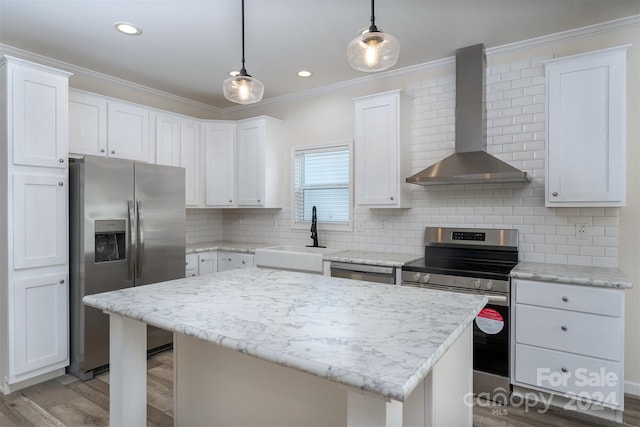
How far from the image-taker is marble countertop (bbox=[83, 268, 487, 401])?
3.00 ft

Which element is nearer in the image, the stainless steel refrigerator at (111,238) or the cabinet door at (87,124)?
the stainless steel refrigerator at (111,238)

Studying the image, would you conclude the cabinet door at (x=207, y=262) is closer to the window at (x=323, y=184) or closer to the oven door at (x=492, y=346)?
the window at (x=323, y=184)

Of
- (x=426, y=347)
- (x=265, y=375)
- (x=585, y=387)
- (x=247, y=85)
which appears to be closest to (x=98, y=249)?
(x=247, y=85)

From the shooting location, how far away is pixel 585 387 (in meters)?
2.32

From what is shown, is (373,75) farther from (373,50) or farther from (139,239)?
(139,239)

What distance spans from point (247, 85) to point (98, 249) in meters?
2.01

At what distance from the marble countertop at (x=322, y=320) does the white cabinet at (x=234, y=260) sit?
205 centimetres

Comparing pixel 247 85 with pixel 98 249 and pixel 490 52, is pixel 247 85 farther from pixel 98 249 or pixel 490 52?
pixel 490 52

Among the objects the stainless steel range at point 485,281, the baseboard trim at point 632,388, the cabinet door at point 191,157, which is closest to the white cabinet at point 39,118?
the cabinet door at point 191,157

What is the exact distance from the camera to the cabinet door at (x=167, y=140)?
13.0 ft

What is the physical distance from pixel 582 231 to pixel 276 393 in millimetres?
2617

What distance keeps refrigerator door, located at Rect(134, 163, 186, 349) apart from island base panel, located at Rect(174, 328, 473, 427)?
5.41ft

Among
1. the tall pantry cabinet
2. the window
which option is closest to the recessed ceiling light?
the tall pantry cabinet

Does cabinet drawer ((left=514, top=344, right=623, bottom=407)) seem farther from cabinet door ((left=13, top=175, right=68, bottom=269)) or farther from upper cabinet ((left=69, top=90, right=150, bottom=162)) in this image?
upper cabinet ((left=69, top=90, right=150, bottom=162))
